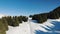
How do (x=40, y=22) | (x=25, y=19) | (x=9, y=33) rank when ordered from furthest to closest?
(x=25, y=19) < (x=40, y=22) < (x=9, y=33)

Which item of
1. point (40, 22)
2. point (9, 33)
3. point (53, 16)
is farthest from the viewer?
point (53, 16)

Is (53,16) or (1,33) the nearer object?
(1,33)

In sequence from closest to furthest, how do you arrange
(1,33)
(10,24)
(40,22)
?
(1,33), (10,24), (40,22)

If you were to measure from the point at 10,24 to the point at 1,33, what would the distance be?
9.28 m

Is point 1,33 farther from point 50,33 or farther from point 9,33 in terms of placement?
point 50,33

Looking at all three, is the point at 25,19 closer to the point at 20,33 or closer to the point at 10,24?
the point at 10,24

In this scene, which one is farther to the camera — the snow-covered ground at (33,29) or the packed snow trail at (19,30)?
the snow-covered ground at (33,29)

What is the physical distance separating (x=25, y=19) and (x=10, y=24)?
9.62 metres

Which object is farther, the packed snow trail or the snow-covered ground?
the snow-covered ground

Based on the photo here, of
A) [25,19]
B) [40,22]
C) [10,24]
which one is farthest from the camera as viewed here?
[25,19]

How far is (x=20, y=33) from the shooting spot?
65.0 ft

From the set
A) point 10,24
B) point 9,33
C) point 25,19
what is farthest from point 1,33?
point 25,19

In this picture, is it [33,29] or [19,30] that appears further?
[33,29]

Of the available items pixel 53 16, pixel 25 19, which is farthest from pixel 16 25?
pixel 53 16
